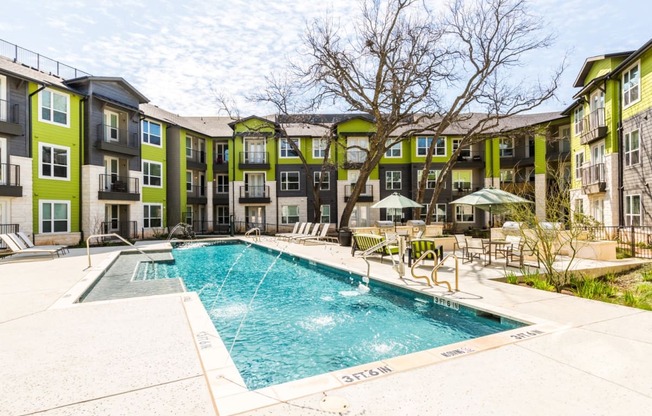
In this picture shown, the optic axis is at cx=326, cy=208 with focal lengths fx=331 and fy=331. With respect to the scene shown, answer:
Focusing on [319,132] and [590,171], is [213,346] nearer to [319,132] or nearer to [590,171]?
[590,171]

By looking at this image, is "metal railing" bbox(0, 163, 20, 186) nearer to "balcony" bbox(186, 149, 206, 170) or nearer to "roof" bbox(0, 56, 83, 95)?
"roof" bbox(0, 56, 83, 95)

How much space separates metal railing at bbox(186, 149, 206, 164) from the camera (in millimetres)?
28358

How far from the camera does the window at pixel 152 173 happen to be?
2430 cm

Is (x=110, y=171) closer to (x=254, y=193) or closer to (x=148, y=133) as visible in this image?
(x=148, y=133)

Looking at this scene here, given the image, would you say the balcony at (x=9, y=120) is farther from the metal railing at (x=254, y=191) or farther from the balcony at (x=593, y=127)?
the balcony at (x=593, y=127)

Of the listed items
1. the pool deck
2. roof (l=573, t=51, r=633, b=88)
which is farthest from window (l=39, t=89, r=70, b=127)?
roof (l=573, t=51, r=633, b=88)

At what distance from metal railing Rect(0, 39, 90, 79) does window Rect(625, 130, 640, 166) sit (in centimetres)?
3054

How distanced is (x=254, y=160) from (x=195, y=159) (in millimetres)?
5061

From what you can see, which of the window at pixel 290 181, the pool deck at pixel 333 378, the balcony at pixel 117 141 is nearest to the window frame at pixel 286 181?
the window at pixel 290 181

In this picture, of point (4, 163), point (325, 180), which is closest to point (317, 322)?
point (4, 163)

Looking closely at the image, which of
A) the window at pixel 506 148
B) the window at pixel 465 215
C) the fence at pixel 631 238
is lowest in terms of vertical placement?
the fence at pixel 631 238

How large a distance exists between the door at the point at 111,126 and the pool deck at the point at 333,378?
1889cm

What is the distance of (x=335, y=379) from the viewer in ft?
11.1

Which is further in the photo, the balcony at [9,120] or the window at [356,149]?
the window at [356,149]
